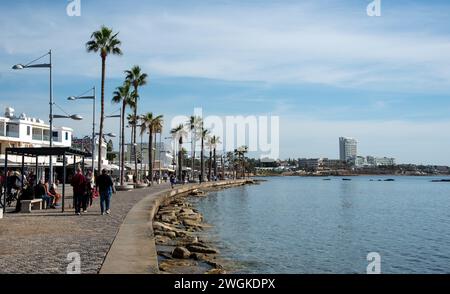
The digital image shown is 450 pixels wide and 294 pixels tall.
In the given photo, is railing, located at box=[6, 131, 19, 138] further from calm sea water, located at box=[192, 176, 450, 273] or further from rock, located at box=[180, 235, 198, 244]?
rock, located at box=[180, 235, 198, 244]

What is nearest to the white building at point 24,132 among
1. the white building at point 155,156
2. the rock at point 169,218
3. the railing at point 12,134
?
the railing at point 12,134

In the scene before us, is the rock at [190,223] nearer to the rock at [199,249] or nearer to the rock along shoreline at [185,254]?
the rock along shoreline at [185,254]

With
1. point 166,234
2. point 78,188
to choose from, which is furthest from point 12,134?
point 166,234

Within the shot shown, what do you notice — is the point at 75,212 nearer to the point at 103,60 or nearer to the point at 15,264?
the point at 15,264

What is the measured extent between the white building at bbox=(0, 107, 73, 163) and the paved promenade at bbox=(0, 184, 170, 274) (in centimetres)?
4232

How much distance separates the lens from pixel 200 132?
9731 centimetres

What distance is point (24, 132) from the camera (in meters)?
62.6

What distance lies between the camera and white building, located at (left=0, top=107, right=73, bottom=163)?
60031 millimetres

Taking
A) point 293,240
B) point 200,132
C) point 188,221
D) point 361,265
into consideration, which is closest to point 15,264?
point 361,265

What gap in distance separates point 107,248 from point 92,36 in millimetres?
28893

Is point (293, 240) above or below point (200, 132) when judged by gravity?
below

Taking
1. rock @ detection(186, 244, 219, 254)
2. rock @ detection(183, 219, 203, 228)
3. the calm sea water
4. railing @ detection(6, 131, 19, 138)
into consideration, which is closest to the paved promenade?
rock @ detection(186, 244, 219, 254)

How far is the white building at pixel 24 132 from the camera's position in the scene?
197ft

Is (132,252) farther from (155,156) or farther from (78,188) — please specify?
(155,156)
